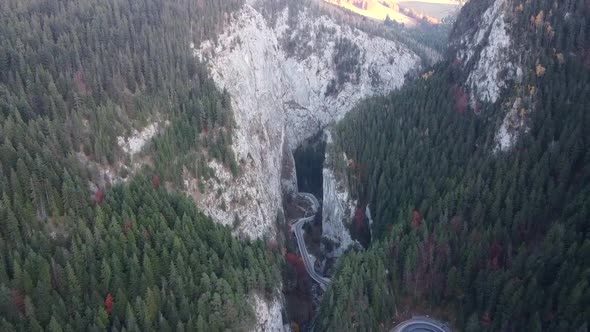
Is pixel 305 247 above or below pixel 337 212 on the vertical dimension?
below

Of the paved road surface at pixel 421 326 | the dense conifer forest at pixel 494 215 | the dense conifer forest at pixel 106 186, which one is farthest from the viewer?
the paved road surface at pixel 421 326

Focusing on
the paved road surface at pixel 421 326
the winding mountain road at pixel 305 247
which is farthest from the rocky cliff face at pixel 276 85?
the paved road surface at pixel 421 326

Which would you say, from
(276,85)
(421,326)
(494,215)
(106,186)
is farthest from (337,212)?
(106,186)

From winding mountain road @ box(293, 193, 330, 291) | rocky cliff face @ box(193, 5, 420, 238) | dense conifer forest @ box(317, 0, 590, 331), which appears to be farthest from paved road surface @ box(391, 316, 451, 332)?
rocky cliff face @ box(193, 5, 420, 238)

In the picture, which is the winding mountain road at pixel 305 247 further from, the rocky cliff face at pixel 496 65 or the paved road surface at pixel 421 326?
the rocky cliff face at pixel 496 65

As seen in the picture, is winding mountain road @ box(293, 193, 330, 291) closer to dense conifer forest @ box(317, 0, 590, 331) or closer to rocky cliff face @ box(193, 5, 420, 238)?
rocky cliff face @ box(193, 5, 420, 238)

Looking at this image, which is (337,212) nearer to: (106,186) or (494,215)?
(494,215)
